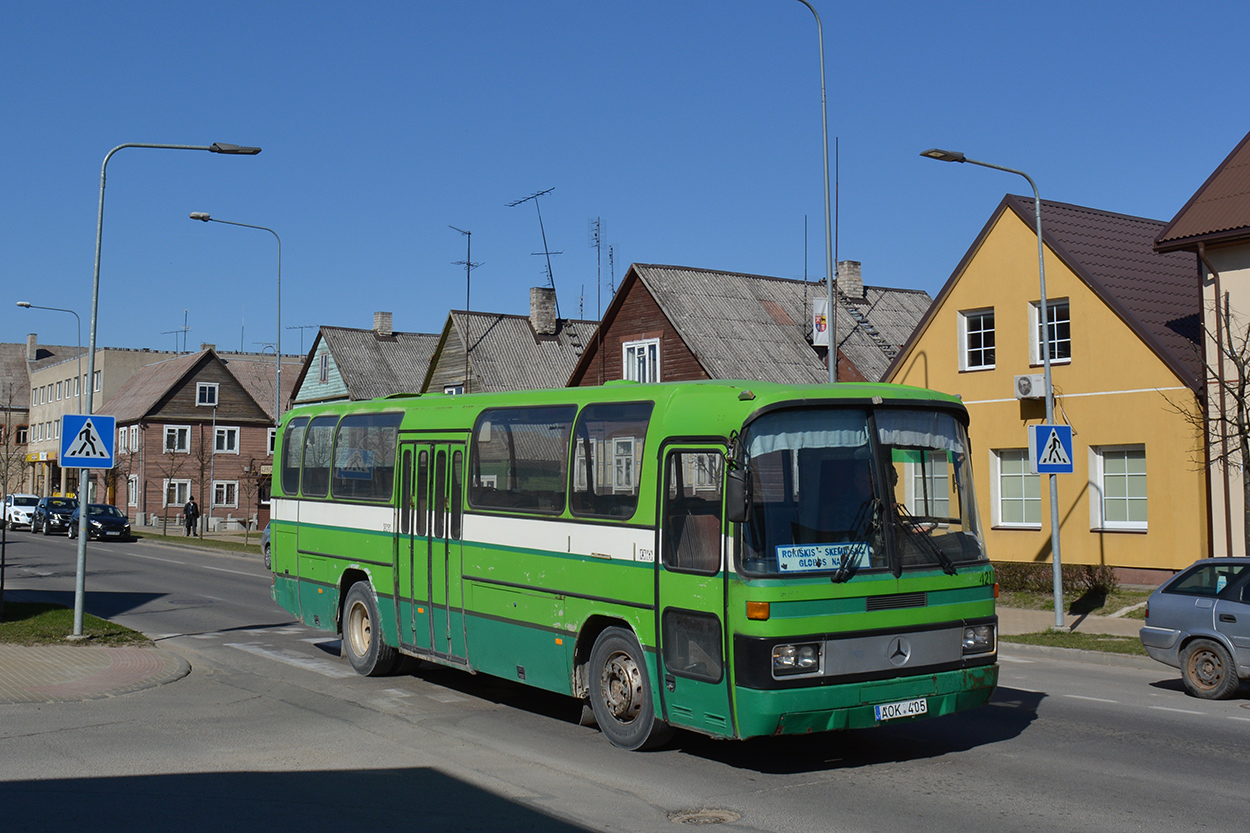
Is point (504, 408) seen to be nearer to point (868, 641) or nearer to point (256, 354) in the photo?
point (868, 641)

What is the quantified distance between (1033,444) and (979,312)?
9.09 metres

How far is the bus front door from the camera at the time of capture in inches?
476

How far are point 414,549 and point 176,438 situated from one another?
6528cm

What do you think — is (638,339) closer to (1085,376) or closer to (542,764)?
(1085,376)

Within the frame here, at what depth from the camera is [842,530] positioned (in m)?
8.70

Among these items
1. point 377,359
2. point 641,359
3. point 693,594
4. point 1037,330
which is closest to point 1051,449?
point 1037,330

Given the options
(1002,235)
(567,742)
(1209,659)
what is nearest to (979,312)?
(1002,235)

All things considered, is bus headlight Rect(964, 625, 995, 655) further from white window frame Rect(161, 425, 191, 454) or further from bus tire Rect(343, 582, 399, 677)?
white window frame Rect(161, 425, 191, 454)

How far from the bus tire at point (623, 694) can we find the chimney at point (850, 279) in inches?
1367

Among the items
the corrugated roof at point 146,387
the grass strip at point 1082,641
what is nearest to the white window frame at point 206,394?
the corrugated roof at point 146,387

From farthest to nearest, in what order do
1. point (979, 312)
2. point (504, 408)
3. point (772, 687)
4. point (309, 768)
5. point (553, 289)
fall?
1. point (553, 289)
2. point (979, 312)
3. point (504, 408)
4. point (309, 768)
5. point (772, 687)

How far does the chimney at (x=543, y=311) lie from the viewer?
50.3 metres

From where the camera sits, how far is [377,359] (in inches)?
2306

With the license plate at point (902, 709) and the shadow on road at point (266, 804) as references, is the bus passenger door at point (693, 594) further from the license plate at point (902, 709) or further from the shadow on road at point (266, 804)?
the shadow on road at point (266, 804)
